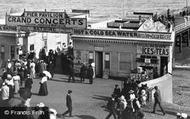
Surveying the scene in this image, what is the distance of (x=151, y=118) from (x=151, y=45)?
9135mm

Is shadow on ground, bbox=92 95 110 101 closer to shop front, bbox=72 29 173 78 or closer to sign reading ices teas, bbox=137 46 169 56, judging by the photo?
shop front, bbox=72 29 173 78

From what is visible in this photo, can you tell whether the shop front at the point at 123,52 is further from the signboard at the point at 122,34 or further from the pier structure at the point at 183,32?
the pier structure at the point at 183,32

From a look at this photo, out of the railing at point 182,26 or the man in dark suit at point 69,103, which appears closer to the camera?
the man in dark suit at point 69,103

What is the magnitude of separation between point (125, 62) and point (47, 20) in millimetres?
6579

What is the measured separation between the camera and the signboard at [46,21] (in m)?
28.5

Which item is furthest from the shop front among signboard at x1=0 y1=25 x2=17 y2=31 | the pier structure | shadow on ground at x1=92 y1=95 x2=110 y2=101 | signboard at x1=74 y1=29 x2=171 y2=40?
the pier structure

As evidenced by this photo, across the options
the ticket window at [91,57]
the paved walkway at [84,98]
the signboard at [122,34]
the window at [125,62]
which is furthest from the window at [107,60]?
the signboard at [122,34]

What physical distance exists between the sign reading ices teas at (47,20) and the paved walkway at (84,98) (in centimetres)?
399

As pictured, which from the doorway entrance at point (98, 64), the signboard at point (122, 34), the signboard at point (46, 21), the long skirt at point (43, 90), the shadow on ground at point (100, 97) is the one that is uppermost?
the signboard at point (46, 21)

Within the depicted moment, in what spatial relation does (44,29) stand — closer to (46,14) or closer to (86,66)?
(46,14)

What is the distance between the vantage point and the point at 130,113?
16844mm

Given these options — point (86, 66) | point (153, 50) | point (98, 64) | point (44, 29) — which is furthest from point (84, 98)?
point (44, 29)

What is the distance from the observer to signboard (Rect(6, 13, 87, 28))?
28.5 m

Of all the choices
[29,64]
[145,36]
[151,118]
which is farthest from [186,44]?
[151,118]
